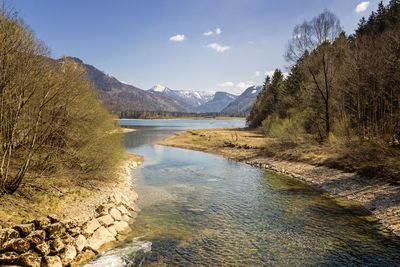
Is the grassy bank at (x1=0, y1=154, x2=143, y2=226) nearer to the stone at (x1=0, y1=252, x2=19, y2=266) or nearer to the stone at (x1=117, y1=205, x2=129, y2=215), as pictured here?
the stone at (x1=117, y1=205, x2=129, y2=215)

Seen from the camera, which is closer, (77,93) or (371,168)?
(77,93)

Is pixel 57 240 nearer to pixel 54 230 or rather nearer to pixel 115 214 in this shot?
pixel 54 230

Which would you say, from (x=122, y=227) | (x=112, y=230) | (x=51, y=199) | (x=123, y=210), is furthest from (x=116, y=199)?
(x=112, y=230)

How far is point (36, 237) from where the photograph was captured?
15.1 meters

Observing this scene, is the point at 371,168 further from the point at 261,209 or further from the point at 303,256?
the point at 303,256

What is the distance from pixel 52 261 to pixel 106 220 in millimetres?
5571

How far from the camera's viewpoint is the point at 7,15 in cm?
1789

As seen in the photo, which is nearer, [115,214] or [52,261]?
[52,261]

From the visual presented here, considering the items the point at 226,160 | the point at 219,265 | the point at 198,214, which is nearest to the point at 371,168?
the point at 198,214

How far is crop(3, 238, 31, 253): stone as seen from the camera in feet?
46.5

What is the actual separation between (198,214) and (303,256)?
29.1 ft

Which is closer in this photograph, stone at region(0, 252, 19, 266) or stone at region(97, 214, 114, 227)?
stone at region(0, 252, 19, 266)

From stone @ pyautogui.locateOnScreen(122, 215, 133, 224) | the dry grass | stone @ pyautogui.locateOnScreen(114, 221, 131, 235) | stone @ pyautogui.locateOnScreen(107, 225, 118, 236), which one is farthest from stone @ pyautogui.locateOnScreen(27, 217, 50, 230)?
the dry grass

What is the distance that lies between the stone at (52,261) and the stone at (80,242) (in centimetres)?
147
